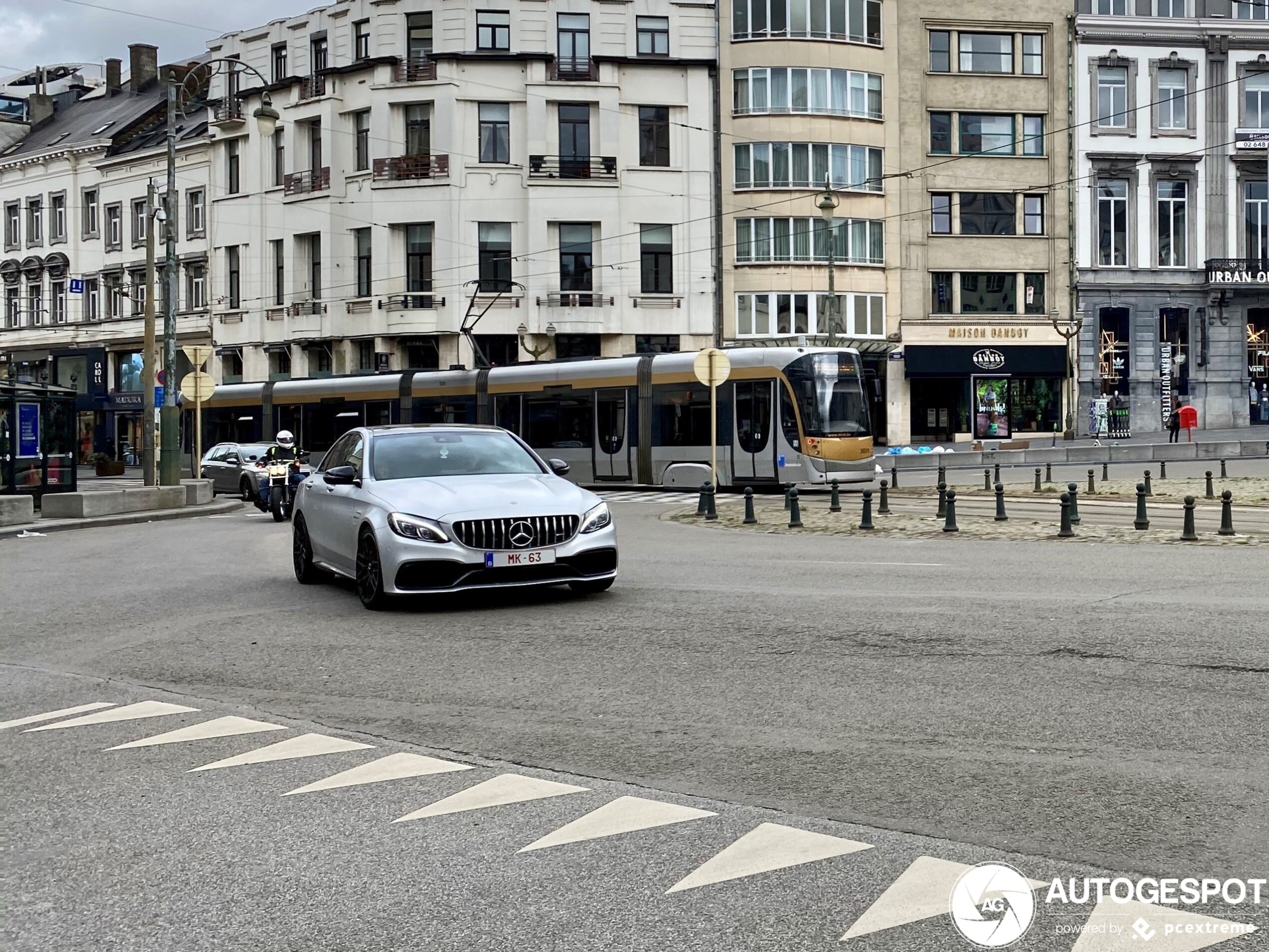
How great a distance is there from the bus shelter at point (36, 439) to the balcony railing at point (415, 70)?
26.7 meters

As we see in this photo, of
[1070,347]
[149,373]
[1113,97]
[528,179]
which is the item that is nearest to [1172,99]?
[1113,97]

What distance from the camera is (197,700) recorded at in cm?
834

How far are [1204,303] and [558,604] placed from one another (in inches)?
1943

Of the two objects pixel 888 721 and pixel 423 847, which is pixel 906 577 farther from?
pixel 423 847

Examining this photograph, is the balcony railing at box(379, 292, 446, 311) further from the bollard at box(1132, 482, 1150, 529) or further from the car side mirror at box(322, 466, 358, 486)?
the car side mirror at box(322, 466, 358, 486)

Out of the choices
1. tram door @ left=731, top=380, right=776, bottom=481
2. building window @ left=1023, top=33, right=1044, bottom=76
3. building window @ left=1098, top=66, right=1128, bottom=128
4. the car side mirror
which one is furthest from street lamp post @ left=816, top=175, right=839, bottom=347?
the car side mirror

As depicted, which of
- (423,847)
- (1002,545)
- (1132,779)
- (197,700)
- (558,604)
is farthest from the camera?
(1002,545)

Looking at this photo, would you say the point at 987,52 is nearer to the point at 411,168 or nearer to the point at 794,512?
the point at 411,168

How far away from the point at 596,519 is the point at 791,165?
42.2m

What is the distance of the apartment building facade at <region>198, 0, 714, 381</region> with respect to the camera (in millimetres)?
52125

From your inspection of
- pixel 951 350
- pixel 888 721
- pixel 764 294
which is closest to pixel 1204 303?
pixel 951 350

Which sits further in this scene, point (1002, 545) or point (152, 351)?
point (152, 351)

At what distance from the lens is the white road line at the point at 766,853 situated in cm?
477

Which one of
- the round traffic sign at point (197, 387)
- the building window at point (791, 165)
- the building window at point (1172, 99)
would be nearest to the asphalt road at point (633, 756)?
the round traffic sign at point (197, 387)
